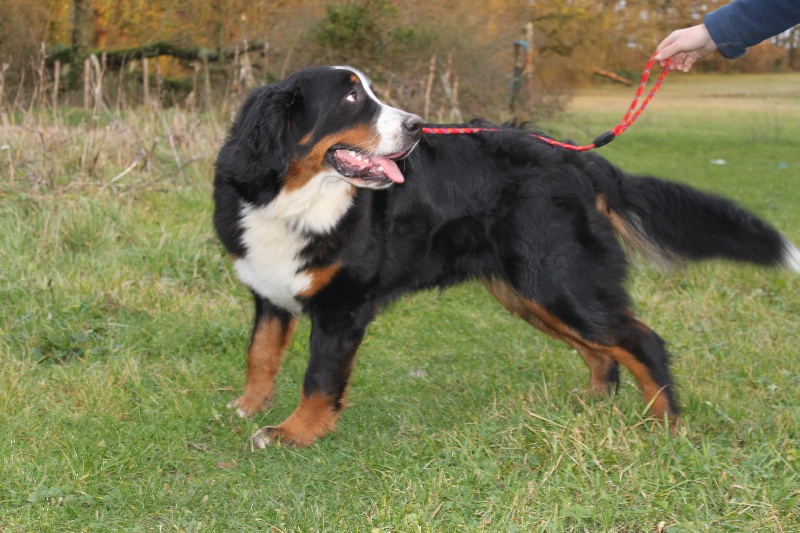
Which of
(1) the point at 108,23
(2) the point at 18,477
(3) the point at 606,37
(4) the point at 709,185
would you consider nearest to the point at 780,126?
(3) the point at 606,37

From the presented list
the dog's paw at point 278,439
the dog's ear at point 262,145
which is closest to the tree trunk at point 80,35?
the dog's ear at point 262,145

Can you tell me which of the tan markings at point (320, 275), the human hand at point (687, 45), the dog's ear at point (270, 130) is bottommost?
the tan markings at point (320, 275)

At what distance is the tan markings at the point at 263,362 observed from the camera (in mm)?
3803

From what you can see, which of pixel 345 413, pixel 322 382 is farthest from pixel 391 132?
pixel 345 413

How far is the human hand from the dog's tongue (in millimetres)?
1230

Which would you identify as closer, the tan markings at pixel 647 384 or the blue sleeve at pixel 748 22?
the blue sleeve at pixel 748 22

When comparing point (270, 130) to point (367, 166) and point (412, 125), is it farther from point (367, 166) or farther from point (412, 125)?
point (412, 125)

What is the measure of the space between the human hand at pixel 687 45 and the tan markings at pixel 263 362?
6.81 feet

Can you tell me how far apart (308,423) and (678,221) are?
195cm

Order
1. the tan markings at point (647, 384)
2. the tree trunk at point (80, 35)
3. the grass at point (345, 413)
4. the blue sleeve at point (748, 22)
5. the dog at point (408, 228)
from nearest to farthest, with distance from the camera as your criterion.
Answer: the grass at point (345, 413) < the blue sleeve at point (748, 22) < the dog at point (408, 228) < the tan markings at point (647, 384) < the tree trunk at point (80, 35)

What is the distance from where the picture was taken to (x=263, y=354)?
150 inches

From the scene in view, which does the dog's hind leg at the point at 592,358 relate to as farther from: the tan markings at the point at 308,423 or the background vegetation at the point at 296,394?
the tan markings at the point at 308,423

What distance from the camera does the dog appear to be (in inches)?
132

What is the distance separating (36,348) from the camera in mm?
4238
